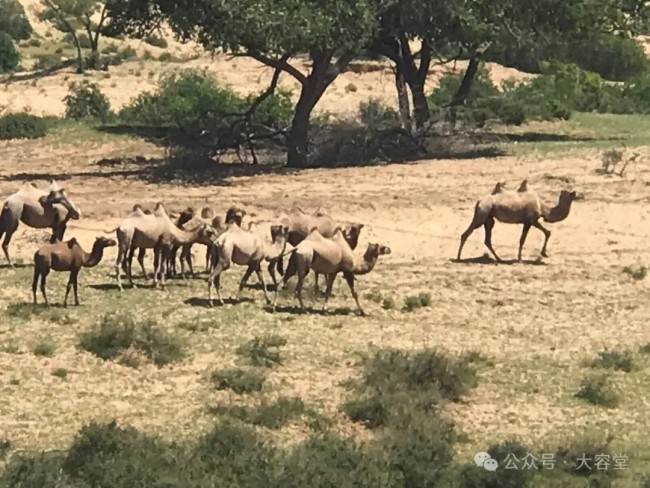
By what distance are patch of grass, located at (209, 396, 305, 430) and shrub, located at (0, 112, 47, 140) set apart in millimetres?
24816

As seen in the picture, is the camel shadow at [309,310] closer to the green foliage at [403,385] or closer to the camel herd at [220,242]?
the camel herd at [220,242]

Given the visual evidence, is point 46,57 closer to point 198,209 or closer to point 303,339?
point 198,209

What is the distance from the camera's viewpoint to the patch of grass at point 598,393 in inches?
570

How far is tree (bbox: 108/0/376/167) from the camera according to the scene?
A: 97.9ft

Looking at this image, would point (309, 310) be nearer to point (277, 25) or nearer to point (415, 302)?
point (415, 302)

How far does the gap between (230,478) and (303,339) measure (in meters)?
5.10

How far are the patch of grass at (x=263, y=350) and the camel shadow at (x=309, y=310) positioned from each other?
4.47 ft

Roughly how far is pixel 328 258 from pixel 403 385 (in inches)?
118

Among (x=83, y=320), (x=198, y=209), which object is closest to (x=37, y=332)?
(x=83, y=320)

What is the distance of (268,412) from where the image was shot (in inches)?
534

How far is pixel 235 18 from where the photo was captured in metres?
29.9

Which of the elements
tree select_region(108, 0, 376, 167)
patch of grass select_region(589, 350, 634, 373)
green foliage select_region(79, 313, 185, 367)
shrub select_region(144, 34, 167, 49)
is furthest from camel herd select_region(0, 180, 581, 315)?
shrub select_region(144, 34, 167, 49)

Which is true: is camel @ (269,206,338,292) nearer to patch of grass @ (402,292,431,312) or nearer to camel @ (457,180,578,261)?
patch of grass @ (402,292,431,312)

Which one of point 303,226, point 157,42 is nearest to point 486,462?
point 303,226
